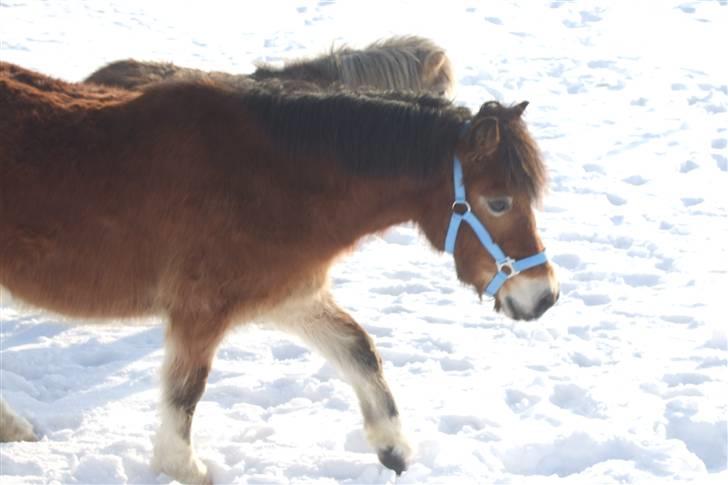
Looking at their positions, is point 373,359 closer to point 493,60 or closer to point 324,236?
point 324,236

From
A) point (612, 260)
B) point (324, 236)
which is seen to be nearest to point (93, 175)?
point (324, 236)

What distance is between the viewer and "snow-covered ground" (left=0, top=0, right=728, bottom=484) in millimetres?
4148

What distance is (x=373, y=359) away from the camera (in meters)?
4.44

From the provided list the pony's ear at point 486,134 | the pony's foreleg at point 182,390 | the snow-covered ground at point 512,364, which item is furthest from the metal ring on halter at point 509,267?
the pony's foreleg at point 182,390

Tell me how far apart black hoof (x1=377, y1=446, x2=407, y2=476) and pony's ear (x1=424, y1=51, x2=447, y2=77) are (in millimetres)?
3442

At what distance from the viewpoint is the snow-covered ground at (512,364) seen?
13.6 feet

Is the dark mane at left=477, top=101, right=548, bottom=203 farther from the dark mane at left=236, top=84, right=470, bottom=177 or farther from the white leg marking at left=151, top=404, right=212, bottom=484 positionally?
the white leg marking at left=151, top=404, right=212, bottom=484

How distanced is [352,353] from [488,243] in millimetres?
963

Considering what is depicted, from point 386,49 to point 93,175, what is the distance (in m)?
3.41

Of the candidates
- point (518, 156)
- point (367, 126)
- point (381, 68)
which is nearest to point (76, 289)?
point (367, 126)

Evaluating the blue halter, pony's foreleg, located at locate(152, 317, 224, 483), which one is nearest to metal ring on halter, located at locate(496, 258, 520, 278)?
the blue halter

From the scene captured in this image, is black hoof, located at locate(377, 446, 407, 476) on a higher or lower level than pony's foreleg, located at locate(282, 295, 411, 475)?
lower

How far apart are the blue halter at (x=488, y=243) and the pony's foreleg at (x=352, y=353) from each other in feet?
2.79

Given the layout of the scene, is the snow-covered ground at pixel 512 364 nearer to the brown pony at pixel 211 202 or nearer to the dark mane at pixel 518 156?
the brown pony at pixel 211 202
